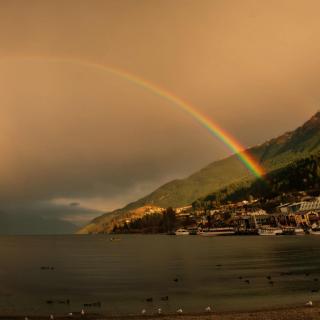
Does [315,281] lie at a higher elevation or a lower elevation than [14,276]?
lower

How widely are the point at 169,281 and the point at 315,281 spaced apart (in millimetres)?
22050

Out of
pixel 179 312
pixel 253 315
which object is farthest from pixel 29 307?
pixel 253 315

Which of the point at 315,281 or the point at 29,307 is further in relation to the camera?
the point at 315,281

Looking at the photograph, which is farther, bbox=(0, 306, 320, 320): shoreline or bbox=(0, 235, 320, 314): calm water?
bbox=(0, 235, 320, 314): calm water

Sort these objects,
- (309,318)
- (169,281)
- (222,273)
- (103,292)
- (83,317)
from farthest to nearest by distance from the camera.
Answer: (222,273)
(169,281)
(103,292)
(83,317)
(309,318)

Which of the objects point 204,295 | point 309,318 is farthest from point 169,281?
point 309,318

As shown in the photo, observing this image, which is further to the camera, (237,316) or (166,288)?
(166,288)

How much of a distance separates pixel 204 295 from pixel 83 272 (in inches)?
1731

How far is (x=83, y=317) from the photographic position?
1671 inches

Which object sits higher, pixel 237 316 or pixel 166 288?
pixel 166 288

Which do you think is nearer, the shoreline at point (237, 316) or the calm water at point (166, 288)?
the shoreline at point (237, 316)

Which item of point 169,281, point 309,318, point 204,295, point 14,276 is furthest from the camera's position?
point 14,276

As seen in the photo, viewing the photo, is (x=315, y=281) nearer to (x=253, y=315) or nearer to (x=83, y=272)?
(x=253, y=315)

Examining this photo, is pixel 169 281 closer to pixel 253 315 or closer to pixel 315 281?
pixel 315 281
